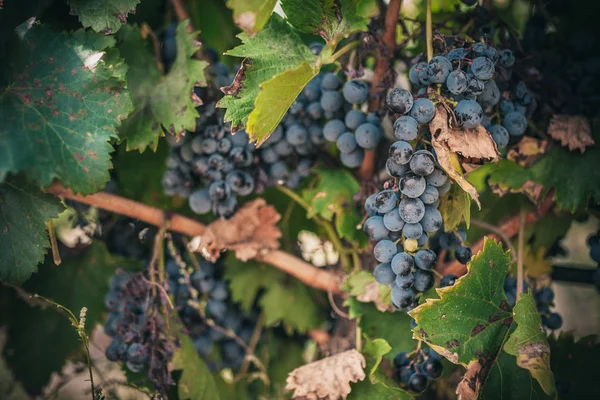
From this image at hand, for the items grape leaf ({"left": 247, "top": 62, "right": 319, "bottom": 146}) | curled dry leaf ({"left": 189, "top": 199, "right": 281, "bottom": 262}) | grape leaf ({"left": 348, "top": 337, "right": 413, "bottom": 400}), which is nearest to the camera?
grape leaf ({"left": 247, "top": 62, "right": 319, "bottom": 146})

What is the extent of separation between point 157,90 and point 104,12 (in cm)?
25

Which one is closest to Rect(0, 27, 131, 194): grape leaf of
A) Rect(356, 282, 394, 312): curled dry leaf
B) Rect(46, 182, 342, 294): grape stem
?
Rect(46, 182, 342, 294): grape stem

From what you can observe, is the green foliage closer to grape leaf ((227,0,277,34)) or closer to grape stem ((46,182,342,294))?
grape stem ((46,182,342,294))

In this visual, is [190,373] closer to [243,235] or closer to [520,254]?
[243,235]

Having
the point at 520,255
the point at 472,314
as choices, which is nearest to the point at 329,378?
the point at 472,314

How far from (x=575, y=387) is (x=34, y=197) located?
148cm

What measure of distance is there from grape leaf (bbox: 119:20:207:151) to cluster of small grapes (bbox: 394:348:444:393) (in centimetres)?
76

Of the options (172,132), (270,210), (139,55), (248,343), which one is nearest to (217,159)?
(172,132)

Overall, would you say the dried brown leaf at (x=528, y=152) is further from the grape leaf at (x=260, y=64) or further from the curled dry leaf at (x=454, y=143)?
the grape leaf at (x=260, y=64)

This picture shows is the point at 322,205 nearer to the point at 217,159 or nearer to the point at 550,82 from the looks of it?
the point at 217,159

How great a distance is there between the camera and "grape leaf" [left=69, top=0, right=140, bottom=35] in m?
1.20

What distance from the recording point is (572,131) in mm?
1342

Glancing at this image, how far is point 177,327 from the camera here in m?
1.46

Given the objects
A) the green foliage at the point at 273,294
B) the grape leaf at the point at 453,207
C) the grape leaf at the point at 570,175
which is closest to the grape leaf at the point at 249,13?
Answer: the grape leaf at the point at 453,207
